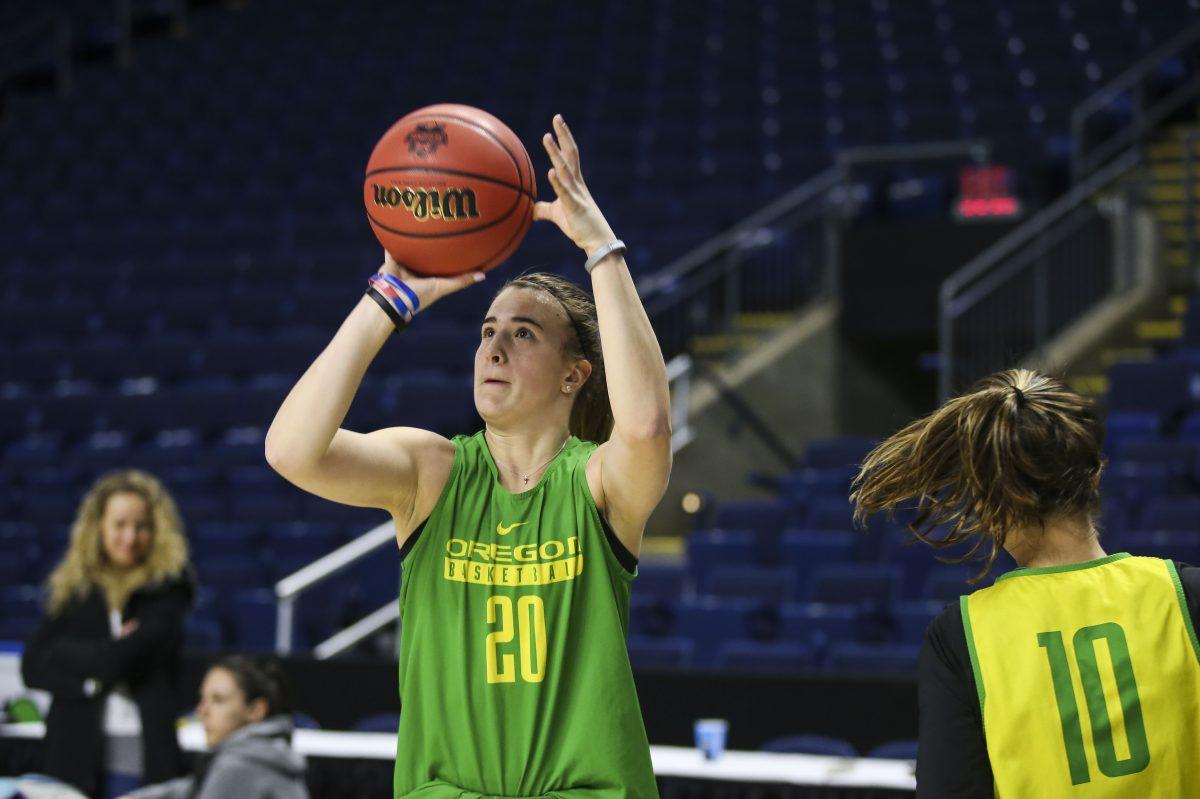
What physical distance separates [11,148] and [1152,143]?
1121cm

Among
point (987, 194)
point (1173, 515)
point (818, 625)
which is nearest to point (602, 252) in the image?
point (818, 625)

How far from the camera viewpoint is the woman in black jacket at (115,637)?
421cm

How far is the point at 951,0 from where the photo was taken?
44.7ft

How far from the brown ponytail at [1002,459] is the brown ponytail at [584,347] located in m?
0.65

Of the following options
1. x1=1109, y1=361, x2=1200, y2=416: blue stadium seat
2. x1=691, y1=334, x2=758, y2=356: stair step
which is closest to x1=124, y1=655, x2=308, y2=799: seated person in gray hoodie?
x1=1109, y1=361, x2=1200, y2=416: blue stadium seat

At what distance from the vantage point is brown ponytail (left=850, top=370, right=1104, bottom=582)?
Result: 1.85m

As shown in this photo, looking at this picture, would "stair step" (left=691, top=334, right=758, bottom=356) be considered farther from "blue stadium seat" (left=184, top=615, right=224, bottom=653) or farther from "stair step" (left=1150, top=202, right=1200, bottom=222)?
"blue stadium seat" (left=184, top=615, right=224, bottom=653)

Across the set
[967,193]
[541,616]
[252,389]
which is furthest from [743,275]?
[541,616]

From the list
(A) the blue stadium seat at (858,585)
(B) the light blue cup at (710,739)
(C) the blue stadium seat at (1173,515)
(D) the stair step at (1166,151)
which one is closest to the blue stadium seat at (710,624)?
(A) the blue stadium seat at (858,585)

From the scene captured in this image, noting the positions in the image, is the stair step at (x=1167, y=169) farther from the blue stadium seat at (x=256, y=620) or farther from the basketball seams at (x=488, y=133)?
the basketball seams at (x=488, y=133)

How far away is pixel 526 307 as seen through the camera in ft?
7.87

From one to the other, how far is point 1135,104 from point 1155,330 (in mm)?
2144

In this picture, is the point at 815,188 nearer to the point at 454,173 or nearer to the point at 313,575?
the point at 313,575

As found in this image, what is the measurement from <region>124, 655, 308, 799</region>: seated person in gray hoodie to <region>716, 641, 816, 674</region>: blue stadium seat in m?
2.77
